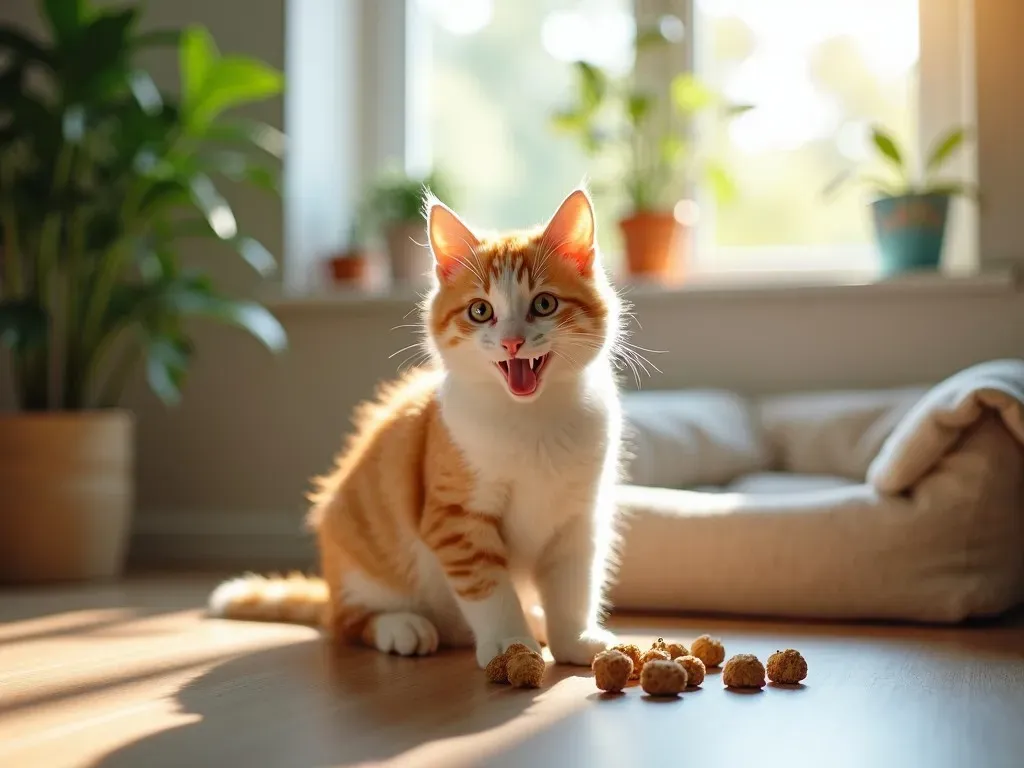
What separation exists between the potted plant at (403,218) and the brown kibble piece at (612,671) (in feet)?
6.41

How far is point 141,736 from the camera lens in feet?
3.95

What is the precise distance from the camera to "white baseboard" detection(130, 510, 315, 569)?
3102 mm

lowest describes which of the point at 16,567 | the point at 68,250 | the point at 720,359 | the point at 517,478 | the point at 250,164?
the point at 16,567

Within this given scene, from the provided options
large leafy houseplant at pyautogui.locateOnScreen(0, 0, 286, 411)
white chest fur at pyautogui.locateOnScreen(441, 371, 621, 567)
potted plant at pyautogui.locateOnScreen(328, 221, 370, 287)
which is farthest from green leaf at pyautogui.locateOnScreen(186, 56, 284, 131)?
white chest fur at pyautogui.locateOnScreen(441, 371, 621, 567)

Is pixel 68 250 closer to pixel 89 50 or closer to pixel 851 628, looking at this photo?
pixel 89 50

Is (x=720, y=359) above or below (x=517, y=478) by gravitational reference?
above

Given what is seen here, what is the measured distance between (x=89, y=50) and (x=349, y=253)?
880mm

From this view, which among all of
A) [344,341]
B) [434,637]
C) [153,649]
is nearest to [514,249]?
[434,637]

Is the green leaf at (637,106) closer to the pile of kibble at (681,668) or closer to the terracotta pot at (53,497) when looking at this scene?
the terracotta pot at (53,497)

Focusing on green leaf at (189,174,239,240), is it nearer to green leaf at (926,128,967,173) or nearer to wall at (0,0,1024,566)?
wall at (0,0,1024,566)

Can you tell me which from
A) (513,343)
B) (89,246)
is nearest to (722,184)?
(89,246)

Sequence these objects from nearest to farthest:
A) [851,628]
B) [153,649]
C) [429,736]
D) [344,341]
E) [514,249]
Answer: [429,736] < [514,249] < [153,649] < [851,628] < [344,341]

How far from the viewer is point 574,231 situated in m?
1.50

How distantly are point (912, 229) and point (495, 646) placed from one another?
5.89ft
